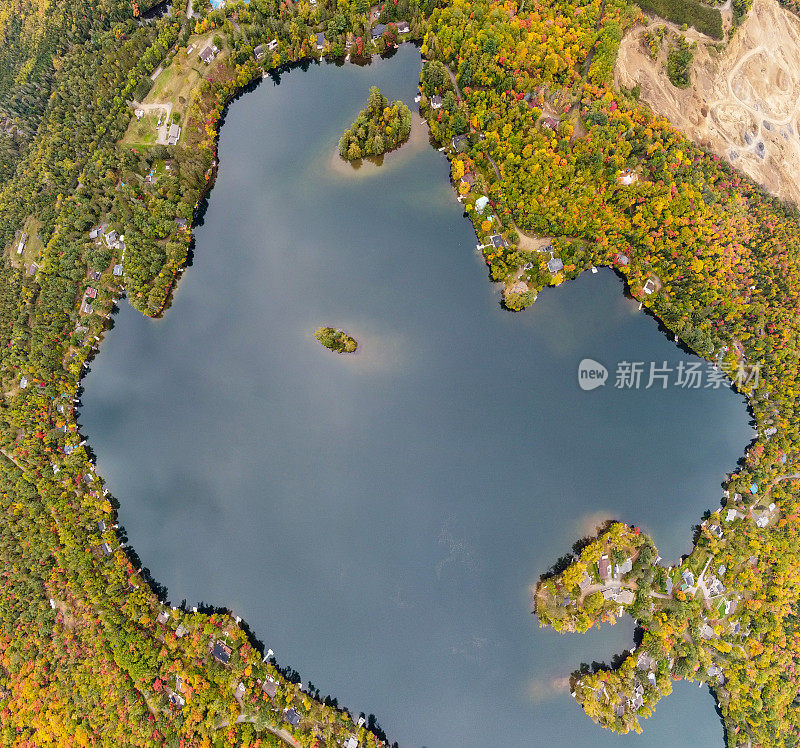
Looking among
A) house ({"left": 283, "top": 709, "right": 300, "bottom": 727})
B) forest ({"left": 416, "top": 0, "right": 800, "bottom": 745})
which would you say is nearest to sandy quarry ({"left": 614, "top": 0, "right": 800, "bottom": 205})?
forest ({"left": 416, "top": 0, "right": 800, "bottom": 745})

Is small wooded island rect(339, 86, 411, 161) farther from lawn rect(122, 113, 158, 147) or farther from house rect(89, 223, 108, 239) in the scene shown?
house rect(89, 223, 108, 239)

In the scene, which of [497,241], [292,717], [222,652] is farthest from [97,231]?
[292,717]

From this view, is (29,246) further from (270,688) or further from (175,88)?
(270,688)

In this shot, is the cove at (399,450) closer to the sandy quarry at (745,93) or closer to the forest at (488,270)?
the forest at (488,270)

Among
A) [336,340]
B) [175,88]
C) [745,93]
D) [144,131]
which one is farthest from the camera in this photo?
[144,131]

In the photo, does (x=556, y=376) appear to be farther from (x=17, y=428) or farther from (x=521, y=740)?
(x=17, y=428)
